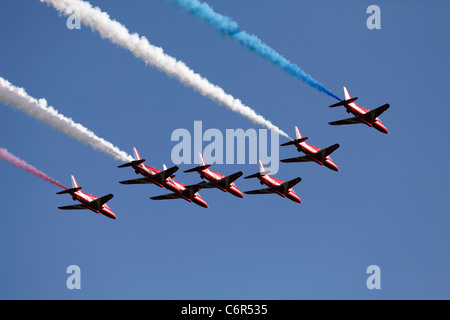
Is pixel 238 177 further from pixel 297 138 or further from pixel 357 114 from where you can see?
pixel 357 114

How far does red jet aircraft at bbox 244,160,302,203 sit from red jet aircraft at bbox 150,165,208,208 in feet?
12.5

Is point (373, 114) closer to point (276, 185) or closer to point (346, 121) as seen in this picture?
point (346, 121)

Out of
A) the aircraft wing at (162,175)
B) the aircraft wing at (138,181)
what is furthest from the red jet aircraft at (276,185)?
the aircraft wing at (138,181)

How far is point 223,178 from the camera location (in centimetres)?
6625

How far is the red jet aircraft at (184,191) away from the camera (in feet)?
219

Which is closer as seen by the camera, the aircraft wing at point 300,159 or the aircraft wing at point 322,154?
the aircraft wing at point 322,154

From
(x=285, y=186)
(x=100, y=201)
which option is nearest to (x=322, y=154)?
(x=285, y=186)

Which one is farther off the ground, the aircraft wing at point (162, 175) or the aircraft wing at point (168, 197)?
the aircraft wing at point (162, 175)

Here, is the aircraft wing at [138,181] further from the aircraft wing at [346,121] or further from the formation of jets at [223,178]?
the aircraft wing at [346,121]

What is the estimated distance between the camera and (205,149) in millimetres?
64250

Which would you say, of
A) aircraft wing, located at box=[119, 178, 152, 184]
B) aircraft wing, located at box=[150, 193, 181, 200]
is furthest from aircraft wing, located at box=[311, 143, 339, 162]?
aircraft wing, located at box=[119, 178, 152, 184]
